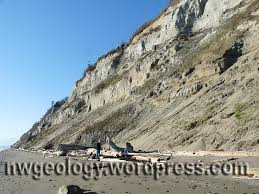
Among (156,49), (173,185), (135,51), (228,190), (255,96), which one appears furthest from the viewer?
(135,51)

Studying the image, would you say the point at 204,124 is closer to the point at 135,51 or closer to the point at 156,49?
the point at 156,49

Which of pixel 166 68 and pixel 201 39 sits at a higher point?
pixel 201 39

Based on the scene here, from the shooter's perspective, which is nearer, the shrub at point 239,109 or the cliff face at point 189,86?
the shrub at point 239,109

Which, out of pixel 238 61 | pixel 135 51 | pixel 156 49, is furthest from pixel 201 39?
pixel 135 51

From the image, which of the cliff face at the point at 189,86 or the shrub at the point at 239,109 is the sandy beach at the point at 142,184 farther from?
the shrub at the point at 239,109

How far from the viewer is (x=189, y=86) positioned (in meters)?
40.7

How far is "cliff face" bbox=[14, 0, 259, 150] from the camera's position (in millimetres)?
28578

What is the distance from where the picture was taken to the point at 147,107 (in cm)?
4603

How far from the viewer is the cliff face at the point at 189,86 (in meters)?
28.6

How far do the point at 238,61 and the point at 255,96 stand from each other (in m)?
10.0

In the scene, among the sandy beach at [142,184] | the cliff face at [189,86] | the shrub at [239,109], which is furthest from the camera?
the cliff face at [189,86]

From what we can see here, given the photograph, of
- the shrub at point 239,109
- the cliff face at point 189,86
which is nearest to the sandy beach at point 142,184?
the cliff face at point 189,86

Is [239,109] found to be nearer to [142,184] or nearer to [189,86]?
[189,86]

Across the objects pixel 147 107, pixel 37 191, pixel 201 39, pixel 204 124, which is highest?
pixel 201 39
